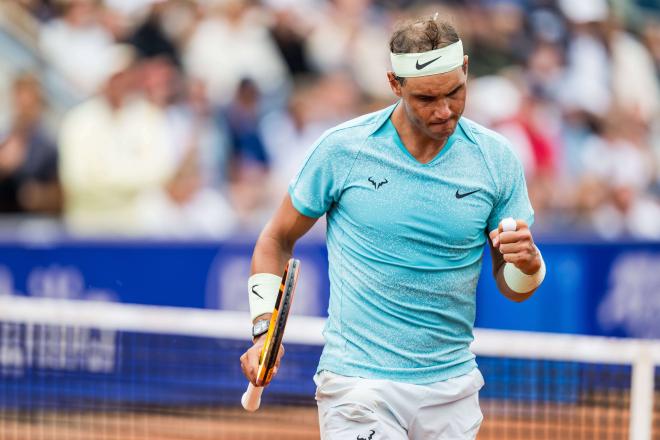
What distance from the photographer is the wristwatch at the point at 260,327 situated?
4.85 metres

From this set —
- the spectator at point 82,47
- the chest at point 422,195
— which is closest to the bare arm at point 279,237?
the chest at point 422,195

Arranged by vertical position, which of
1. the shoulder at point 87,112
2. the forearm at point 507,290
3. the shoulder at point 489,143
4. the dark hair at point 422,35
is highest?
the dark hair at point 422,35

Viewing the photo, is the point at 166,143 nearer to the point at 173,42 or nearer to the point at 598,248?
the point at 173,42

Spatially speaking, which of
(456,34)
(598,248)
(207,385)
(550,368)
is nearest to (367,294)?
(456,34)

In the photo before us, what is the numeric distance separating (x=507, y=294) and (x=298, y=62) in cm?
877

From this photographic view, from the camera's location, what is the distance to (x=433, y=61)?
4559mm

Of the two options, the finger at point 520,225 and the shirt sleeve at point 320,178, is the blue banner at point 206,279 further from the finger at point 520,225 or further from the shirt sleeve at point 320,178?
the finger at point 520,225

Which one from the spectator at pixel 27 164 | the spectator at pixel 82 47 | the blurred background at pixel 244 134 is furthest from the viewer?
the spectator at pixel 82 47

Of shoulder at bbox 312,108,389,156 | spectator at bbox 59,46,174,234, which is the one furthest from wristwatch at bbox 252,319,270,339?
spectator at bbox 59,46,174,234

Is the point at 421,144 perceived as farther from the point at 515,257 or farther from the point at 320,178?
the point at 515,257

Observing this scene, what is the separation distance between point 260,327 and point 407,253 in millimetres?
613

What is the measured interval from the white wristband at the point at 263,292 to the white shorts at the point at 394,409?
32cm

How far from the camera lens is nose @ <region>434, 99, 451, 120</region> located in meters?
4.52

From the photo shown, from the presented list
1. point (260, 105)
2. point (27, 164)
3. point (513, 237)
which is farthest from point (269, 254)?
point (260, 105)
